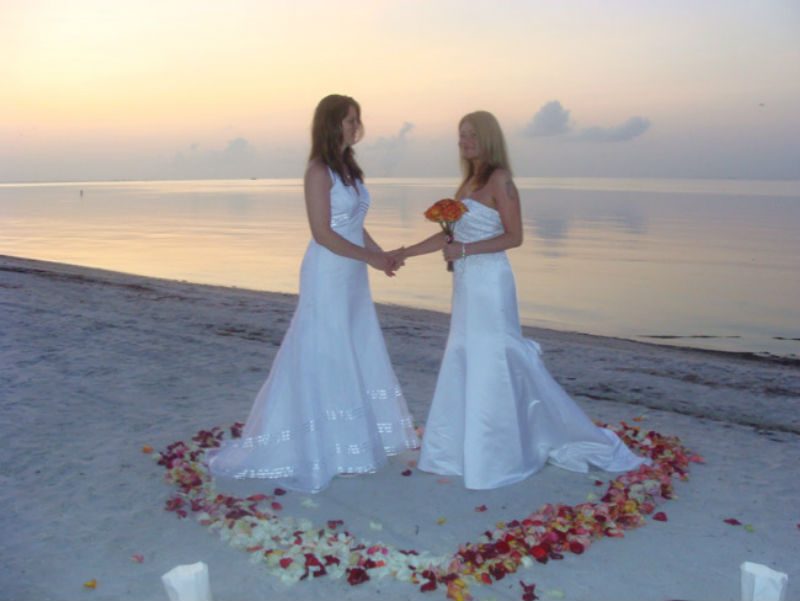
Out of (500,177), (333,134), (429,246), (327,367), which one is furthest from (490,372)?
(333,134)

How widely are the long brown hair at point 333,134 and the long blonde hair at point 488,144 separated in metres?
0.77

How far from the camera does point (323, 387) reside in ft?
19.0

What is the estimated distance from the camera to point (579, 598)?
435 cm

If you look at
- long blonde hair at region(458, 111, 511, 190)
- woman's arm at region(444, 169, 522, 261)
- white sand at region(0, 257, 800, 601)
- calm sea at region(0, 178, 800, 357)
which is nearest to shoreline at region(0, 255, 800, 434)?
white sand at region(0, 257, 800, 601)

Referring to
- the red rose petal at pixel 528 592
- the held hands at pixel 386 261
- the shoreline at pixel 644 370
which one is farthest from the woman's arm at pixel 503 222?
the shoreline at pixel 644 370

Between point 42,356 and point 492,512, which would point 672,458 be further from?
point 42,356

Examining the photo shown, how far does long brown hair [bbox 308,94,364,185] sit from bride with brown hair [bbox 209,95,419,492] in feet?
0.04

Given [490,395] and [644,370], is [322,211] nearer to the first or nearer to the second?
[490,395]

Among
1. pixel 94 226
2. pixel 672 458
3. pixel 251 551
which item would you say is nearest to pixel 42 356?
pixel 251 551

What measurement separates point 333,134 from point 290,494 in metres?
2.43

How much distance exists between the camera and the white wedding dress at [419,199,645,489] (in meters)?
5.75

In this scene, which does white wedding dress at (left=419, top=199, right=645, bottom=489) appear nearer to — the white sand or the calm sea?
the white sand

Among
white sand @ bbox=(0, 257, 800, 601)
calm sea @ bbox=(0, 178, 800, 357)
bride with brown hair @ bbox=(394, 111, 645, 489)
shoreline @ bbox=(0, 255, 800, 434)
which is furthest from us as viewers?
calm sea @ bbox=(0, 178, 800, 357)

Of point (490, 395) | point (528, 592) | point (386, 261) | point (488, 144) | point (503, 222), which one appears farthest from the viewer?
point (386, 261)
